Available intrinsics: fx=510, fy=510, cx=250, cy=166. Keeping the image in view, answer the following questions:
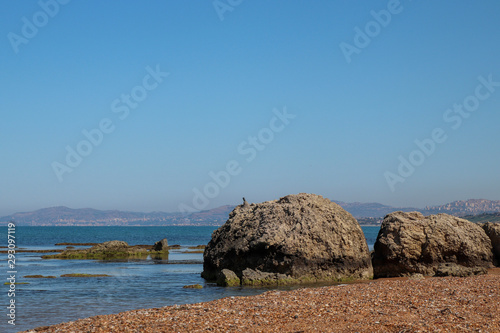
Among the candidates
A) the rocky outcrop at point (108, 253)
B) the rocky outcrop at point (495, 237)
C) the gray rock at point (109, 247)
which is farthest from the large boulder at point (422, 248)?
the gray rock at point (109, 247)

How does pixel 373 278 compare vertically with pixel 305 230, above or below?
below

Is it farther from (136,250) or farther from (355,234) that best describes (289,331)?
(136,250)

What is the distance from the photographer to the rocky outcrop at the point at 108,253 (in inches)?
1757

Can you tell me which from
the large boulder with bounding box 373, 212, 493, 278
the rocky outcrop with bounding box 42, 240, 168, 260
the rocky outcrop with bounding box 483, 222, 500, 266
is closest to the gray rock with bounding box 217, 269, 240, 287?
the large boulder with bounding box 373, 212, 493, 278

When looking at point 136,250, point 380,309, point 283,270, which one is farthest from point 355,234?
point 136,250

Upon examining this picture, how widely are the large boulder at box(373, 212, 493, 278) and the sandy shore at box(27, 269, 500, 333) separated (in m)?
6.80

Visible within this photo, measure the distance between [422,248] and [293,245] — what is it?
6156mm

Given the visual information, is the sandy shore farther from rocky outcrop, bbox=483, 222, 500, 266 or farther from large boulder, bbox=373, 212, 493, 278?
rocky outcrop, bbox=483, 222, 500, 266

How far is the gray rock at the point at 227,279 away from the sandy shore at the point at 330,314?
19.5 ft

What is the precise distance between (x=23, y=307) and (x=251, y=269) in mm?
9500

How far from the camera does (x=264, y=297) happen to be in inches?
635

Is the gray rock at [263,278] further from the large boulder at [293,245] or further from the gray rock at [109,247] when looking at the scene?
the gray rock at [109,247]

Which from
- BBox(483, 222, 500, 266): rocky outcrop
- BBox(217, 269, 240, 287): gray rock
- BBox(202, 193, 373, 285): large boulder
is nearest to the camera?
BBox(217, 269, 240, 287): gray rock

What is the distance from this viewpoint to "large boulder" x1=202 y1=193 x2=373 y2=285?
2238 centimetres
